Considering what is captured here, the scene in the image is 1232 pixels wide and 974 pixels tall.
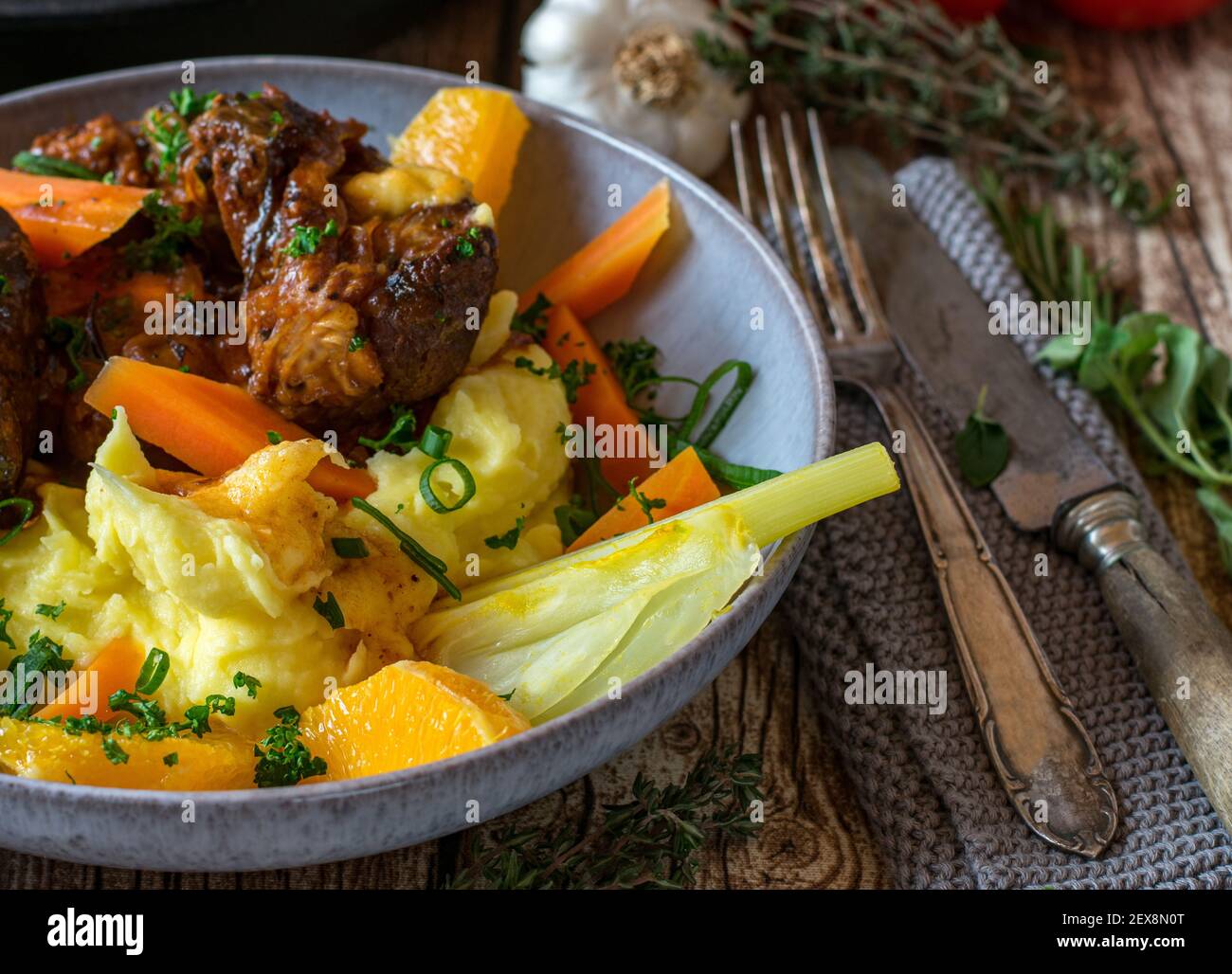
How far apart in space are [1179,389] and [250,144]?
3.05 m

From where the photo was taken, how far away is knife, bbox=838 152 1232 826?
3266 mm

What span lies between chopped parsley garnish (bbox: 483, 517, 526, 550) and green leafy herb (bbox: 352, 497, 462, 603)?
190 millimetres

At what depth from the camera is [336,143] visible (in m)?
3.37

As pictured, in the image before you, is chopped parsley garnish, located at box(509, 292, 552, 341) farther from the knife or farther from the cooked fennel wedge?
the knife

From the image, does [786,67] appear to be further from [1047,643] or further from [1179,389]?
[1047,643]

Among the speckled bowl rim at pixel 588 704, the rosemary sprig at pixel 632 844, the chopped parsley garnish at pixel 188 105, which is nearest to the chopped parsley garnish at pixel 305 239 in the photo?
the chopped parsley garnish at pixel 188 105

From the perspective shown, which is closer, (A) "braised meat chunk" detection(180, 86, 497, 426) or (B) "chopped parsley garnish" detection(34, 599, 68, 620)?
(B) "chopped parsley garnish" detection(34, 599, 68, 620)

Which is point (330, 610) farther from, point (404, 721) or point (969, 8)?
point (969, 8)

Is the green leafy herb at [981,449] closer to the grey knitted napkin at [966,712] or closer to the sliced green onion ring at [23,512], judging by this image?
the grey knitted napkin at [966,712]

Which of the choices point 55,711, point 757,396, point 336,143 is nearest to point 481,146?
point 336,143

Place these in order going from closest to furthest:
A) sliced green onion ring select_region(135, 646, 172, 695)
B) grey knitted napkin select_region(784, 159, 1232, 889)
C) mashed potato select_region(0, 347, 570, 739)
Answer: mashed potato select_region(0, 347, 570, 739) → sliced green onion ring select_region(135, 646, 172, 695) → grey knitted napkin select_region(784, 159, 1232, 889)

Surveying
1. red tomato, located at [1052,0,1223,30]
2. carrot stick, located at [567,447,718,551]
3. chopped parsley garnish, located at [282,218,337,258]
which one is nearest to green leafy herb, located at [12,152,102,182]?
chopped parsley garnish, located at [282,218,337,258]

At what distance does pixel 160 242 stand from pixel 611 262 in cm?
129

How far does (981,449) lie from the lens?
156 inches
